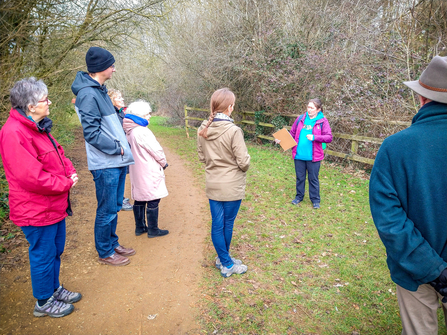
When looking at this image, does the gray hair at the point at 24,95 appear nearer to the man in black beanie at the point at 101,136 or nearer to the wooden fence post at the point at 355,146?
the man in black beanie at the point at 101,136

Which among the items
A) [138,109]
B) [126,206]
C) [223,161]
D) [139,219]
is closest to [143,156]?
[138,109]

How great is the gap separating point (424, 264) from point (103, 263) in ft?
11.7

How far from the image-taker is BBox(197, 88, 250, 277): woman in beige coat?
10.1 ft

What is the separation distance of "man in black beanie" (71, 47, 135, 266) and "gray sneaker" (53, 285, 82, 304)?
68 centimetres

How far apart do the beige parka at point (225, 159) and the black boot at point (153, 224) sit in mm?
1441

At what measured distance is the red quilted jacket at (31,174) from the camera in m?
2.50

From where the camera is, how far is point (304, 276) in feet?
11.8

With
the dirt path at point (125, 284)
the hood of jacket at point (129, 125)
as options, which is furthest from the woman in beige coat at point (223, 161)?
the hood of jacket at point (129, 125)

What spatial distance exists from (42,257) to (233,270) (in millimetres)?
2070

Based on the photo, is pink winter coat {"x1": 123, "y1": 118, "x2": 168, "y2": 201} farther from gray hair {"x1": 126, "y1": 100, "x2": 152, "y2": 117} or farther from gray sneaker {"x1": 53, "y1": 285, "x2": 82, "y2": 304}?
gray sneaker {"x1": 53, "y1": 285, "x2": 82, "y2": 304}

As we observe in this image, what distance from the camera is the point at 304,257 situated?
158 inches

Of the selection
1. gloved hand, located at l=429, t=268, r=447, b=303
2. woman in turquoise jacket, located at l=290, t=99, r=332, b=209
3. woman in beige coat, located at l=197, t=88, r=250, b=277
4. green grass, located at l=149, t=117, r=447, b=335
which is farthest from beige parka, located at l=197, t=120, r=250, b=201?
woman in turquoise jacket, located at l=290, t=99, r=332, b=209

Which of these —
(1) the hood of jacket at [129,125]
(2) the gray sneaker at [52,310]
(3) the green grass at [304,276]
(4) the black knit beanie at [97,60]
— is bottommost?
(3) the green grass at [304,276]

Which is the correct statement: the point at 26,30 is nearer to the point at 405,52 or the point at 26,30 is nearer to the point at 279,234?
the point at 279,234
